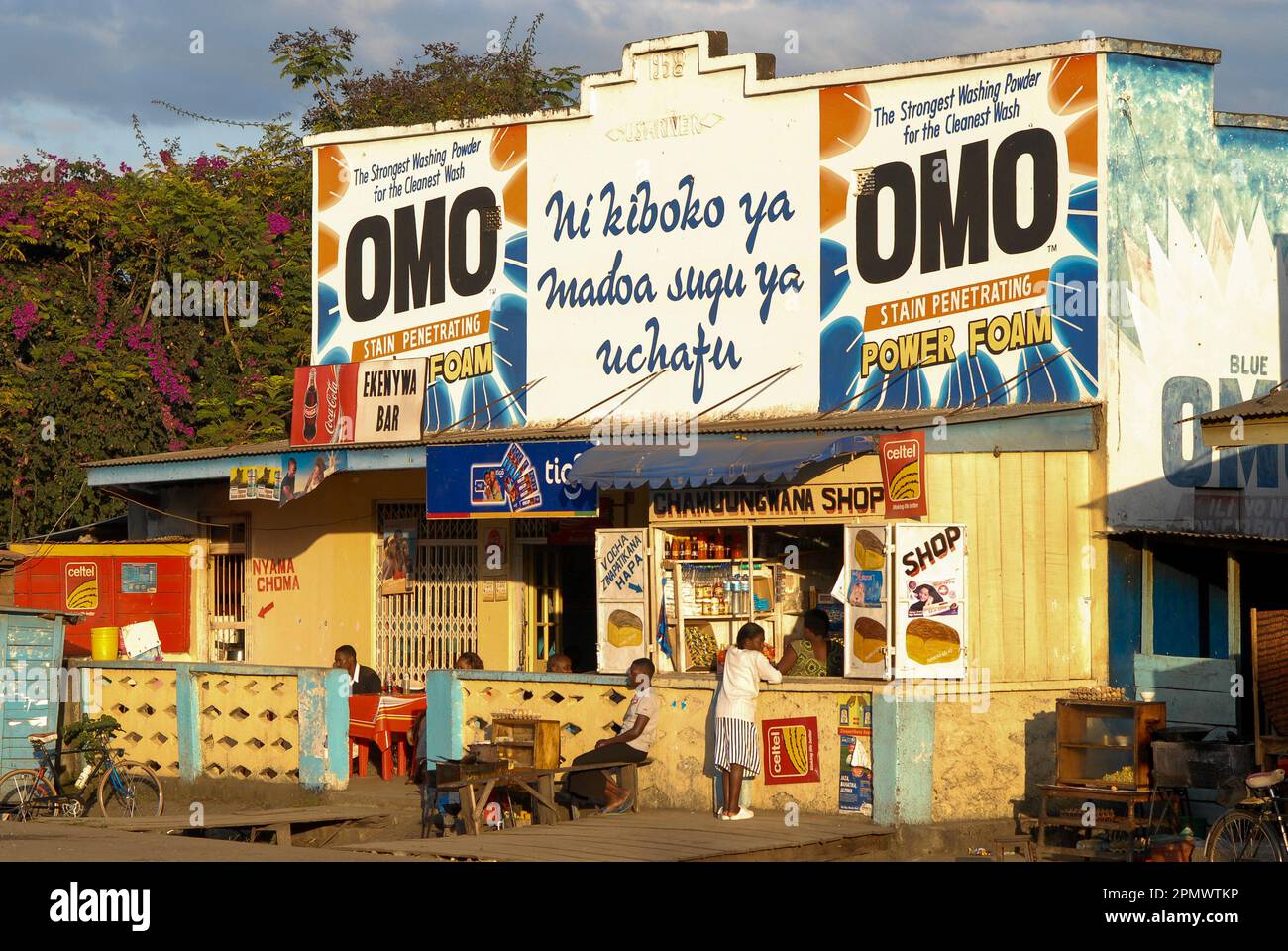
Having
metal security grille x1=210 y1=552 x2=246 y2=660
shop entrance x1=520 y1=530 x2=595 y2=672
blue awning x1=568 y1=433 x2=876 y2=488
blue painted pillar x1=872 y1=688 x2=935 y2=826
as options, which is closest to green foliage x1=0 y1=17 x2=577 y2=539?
metal security grille x1=210 y1=552 x2=246 y2=660

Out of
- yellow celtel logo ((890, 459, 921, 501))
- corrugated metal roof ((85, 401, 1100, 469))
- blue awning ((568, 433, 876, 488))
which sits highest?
A: corrugated metal roof ((85, 401, 1100, 469))

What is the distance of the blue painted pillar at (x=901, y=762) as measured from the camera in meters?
14.2

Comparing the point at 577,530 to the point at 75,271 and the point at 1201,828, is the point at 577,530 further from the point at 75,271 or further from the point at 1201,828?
the point at 75,271

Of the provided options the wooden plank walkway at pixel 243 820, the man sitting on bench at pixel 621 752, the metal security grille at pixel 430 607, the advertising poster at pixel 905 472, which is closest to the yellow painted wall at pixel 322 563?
the metal security grille at pixel 430 607

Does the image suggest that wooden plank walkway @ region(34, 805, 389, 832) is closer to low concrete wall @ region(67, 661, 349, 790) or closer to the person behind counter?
low concrete wall @ region(67, 661, 349, 790)

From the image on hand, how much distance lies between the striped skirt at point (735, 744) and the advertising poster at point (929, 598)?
4.65 ft

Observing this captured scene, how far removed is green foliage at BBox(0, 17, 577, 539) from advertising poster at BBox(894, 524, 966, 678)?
13.7m

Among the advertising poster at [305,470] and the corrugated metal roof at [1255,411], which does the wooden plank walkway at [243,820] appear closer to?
the advertising poster at [305,470]

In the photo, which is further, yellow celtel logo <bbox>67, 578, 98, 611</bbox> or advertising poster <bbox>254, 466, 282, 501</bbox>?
yellow celtel logo <bbox>67, 578, 98, 611</bbox>

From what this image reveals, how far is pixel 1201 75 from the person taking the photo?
52.0 feet

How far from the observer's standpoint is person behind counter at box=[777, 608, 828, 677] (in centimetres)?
1555

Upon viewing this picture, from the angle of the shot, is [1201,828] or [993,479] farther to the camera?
[993,479]

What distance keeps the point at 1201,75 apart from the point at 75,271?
17737mm

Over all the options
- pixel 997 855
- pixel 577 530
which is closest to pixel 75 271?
pixel 577 530
